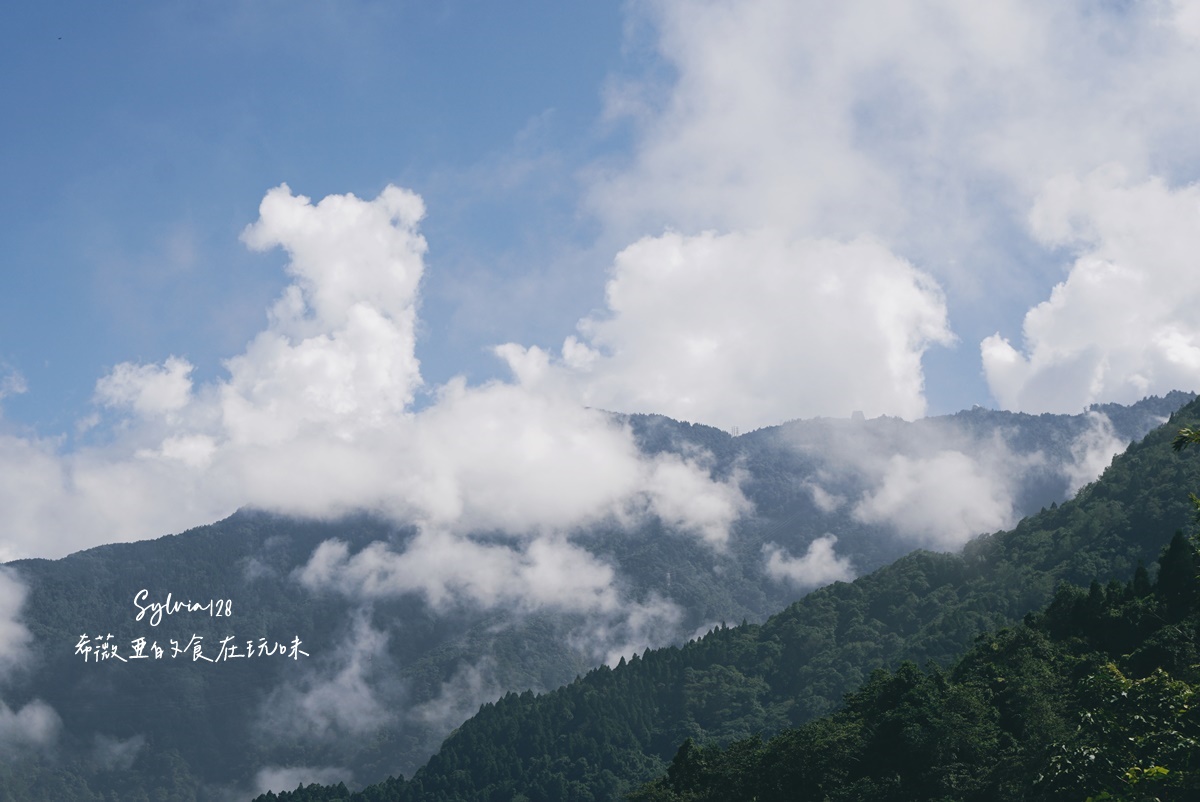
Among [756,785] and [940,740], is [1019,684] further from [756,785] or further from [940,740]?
[756,785]

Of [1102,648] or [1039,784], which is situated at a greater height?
[1102,648]

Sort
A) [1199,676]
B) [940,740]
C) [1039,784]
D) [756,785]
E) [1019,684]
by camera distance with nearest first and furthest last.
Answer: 1. [1039,784]
2. [1199,676]
3. [940,740]
4. [1019,684]
5. [756,785]

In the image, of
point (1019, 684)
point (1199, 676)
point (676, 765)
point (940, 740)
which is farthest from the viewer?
point (676, 765)

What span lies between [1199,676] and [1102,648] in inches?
2387

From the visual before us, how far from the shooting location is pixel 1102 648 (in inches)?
4198

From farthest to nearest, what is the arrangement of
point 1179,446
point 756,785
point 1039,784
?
point 756,785 < point 1039,784 < point 1179,446

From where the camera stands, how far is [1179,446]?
29188 mm

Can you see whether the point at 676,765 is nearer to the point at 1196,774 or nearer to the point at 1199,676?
the point at 1199,676

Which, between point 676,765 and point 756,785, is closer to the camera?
point 756,785

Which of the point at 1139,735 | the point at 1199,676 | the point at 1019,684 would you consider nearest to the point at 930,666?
the point at 1019,684

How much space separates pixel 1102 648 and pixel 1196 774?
274 ft

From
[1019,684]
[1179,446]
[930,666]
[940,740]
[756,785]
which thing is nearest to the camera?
[1179,446]

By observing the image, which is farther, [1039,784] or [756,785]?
[756,785]

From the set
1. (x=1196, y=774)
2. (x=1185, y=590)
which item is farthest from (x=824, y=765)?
(x=1196, y=774)
